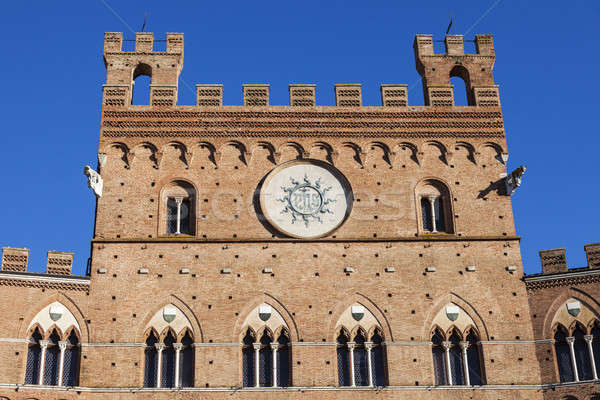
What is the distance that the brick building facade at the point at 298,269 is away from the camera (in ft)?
79.5

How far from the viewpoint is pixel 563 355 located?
24.7m

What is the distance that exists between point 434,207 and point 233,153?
243 inches

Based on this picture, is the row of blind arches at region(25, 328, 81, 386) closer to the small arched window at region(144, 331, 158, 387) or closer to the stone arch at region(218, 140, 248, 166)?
the small arched window at region(144, 331, 158, 387)

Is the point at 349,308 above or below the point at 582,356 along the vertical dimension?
above

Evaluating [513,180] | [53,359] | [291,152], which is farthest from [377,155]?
[53,359]

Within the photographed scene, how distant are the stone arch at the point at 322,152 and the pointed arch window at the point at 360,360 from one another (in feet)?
17.7

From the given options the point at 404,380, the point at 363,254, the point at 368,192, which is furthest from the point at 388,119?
the point at 404,380

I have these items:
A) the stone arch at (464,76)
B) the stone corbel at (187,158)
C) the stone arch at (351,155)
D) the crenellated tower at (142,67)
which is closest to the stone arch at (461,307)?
the stone arch at (351,155)

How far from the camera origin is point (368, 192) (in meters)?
26.9

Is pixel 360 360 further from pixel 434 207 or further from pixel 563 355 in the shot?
pixel 563 355

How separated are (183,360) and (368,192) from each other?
724 centimetres

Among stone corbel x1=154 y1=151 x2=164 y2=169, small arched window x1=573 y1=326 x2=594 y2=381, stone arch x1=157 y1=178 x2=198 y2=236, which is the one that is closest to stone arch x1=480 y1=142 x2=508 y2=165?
small arched window x1=573 y1=326 x2=594 y2=381

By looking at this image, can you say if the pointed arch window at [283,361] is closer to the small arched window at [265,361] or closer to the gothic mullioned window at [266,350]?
the gothic mullioned window at [266,350]

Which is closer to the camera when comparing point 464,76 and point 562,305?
point 562,305
